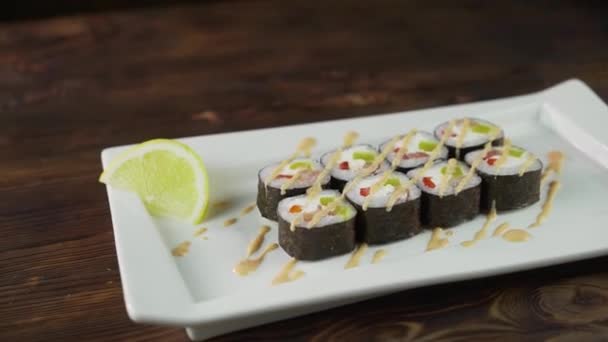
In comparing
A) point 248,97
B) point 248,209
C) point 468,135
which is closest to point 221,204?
point 248,209

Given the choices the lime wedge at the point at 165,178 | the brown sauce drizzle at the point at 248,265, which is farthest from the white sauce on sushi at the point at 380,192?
the lime wedge at the point at 165,178

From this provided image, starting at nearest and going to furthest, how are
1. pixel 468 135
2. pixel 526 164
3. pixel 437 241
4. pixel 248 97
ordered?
pixel 437 241 < pixel 526 164 < pixel 468 135 < pixel 248 97

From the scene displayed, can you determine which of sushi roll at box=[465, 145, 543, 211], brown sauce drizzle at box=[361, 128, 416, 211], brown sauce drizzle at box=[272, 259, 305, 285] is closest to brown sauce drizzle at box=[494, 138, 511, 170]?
sushi roll at box=[465, 145, 543, 211]

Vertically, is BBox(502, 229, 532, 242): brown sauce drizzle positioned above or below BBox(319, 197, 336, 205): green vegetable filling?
below

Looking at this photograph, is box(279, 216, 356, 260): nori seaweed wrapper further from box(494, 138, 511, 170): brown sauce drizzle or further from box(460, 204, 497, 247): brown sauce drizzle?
box(494, 138, 511, 170): brown sauce drizzle

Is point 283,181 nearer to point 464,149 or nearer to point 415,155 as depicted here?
point 415,155

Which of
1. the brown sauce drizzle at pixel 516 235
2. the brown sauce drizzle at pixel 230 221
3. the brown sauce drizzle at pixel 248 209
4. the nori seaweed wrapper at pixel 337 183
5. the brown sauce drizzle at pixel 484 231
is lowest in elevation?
the brown sauce drizzle at pixel 248 209

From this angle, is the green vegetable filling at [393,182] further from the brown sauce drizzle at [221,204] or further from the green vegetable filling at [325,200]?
the brown sauce drizzle at [221,204]
